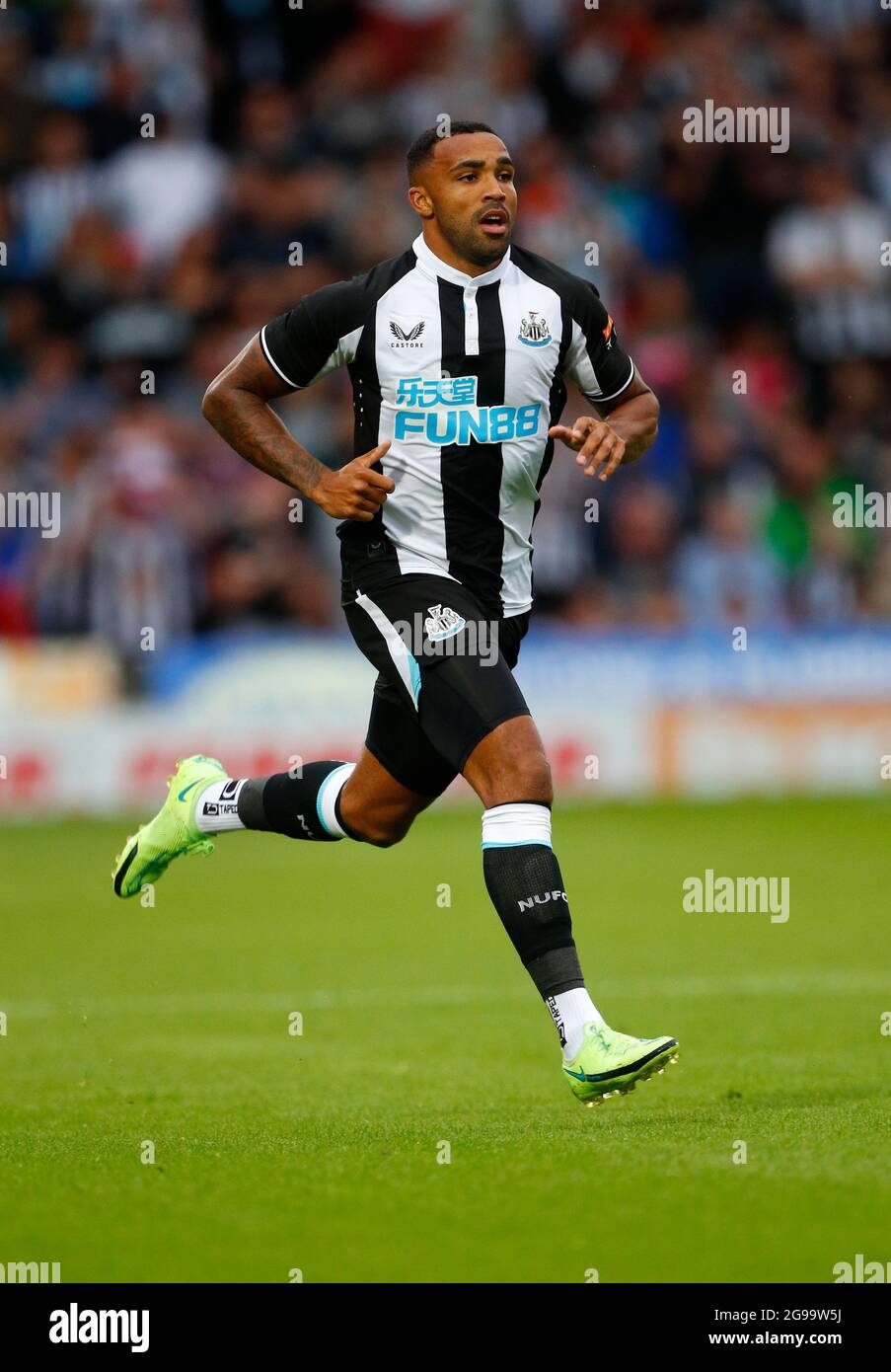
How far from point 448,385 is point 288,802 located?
1.65m

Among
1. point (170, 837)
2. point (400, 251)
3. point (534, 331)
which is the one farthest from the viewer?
point (400, 251)

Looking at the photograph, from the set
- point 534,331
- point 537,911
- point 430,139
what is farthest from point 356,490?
point 537,911

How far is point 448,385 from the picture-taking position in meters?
6.09

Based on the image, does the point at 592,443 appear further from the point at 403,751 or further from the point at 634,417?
the point at 403,751

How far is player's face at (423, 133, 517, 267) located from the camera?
603 cm

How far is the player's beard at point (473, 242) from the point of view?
6043 mm

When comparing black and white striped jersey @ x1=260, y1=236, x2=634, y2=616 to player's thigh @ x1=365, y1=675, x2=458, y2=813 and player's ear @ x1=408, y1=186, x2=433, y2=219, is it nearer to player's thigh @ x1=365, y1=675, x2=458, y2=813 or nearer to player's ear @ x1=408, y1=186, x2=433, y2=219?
player's ear @ x1=408, y1=186, x2=433, y2=219

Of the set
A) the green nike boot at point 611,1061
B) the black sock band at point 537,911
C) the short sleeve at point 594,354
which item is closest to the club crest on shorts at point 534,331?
the short sleeve at point 594,354

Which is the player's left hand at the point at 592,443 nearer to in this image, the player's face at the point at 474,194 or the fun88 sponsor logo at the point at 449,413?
the fun88 sponsor logo at the point at 449,413

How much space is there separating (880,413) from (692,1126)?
517 inches

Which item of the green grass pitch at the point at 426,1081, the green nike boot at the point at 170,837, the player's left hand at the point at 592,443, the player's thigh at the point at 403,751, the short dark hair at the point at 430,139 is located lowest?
the green grass pitch at the point at 426,1081

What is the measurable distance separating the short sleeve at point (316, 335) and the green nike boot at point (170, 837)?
66.5 inches

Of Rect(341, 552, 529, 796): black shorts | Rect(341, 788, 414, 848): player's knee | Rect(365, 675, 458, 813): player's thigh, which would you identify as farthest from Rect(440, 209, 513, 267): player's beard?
Rect(341, 788, 414, 848): player's knee

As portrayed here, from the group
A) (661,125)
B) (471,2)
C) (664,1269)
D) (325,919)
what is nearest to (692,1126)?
(664,1269)
